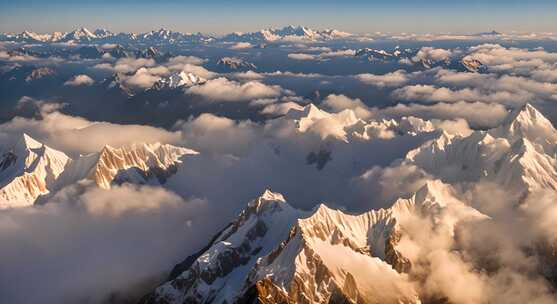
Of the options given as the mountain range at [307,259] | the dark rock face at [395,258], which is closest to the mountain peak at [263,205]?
the mountain range at [307,259]

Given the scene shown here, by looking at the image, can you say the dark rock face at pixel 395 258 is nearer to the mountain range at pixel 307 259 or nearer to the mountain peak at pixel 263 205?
the mountain range at pixel 307 259

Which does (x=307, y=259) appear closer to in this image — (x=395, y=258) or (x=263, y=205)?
(x=395, y=258)

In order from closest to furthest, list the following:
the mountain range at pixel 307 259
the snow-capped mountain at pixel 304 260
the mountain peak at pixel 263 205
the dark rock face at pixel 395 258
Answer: the snow-capped mountain at pixel 304 260 → the mountain range at pixel 307 259 → the dark rock face at pixel 395 258 → the mountain peak at pixel 263 205

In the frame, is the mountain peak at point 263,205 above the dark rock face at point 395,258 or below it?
above

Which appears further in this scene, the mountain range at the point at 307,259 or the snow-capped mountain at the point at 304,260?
the mountain range at the point at 307,259

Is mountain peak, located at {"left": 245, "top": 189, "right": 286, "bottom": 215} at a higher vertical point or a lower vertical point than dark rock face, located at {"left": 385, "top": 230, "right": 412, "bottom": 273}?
higher

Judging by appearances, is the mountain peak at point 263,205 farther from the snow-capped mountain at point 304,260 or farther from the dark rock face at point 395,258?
the dark rock face at point 395,258

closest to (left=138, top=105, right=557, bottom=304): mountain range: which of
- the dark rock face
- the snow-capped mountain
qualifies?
the snow-capped mountain

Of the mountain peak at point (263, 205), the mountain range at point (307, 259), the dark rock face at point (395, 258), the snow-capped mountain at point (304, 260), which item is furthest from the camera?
the mountain peak at point (263, 205)

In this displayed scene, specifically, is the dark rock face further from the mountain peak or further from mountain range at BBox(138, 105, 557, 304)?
the mountain peak
